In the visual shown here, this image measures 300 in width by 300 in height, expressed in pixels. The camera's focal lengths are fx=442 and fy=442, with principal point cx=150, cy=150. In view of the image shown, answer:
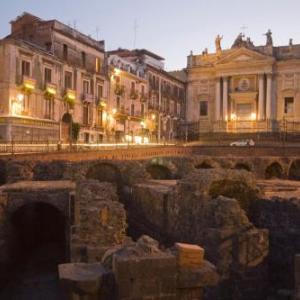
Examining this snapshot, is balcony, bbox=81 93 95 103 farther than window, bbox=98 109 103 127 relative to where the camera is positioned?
No

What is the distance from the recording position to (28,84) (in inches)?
1438

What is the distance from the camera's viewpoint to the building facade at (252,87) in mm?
52656

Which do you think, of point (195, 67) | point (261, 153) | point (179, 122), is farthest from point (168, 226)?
point (179, 122)

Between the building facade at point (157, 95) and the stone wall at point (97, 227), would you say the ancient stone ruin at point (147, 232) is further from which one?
the building facade at point (157, 95)

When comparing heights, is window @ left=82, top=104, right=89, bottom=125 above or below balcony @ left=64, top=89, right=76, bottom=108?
below

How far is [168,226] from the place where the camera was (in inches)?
758

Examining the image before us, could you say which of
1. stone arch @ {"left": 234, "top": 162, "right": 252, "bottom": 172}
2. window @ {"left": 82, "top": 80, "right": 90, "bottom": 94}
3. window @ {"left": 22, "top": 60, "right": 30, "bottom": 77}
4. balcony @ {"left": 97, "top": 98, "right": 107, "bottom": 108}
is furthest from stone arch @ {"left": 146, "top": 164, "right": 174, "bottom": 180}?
balcony @ {"left": 97, "top": 98, "right": 107, "bottom": 108}

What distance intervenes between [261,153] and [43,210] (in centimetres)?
2174

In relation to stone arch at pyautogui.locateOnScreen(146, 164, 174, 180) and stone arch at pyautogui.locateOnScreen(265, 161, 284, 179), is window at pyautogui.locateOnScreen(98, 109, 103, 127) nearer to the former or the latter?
stone arch at pyautogui.locateOnScreen(146, 164, 174, 180)

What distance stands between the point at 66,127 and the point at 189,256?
36.1m

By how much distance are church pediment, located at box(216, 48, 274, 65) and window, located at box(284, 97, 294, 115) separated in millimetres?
5112

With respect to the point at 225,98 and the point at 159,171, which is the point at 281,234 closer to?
the point at 159,171

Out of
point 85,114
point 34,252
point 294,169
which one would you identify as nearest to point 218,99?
point 85,114

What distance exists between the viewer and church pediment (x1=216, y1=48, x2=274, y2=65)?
Result: 52812 mm
